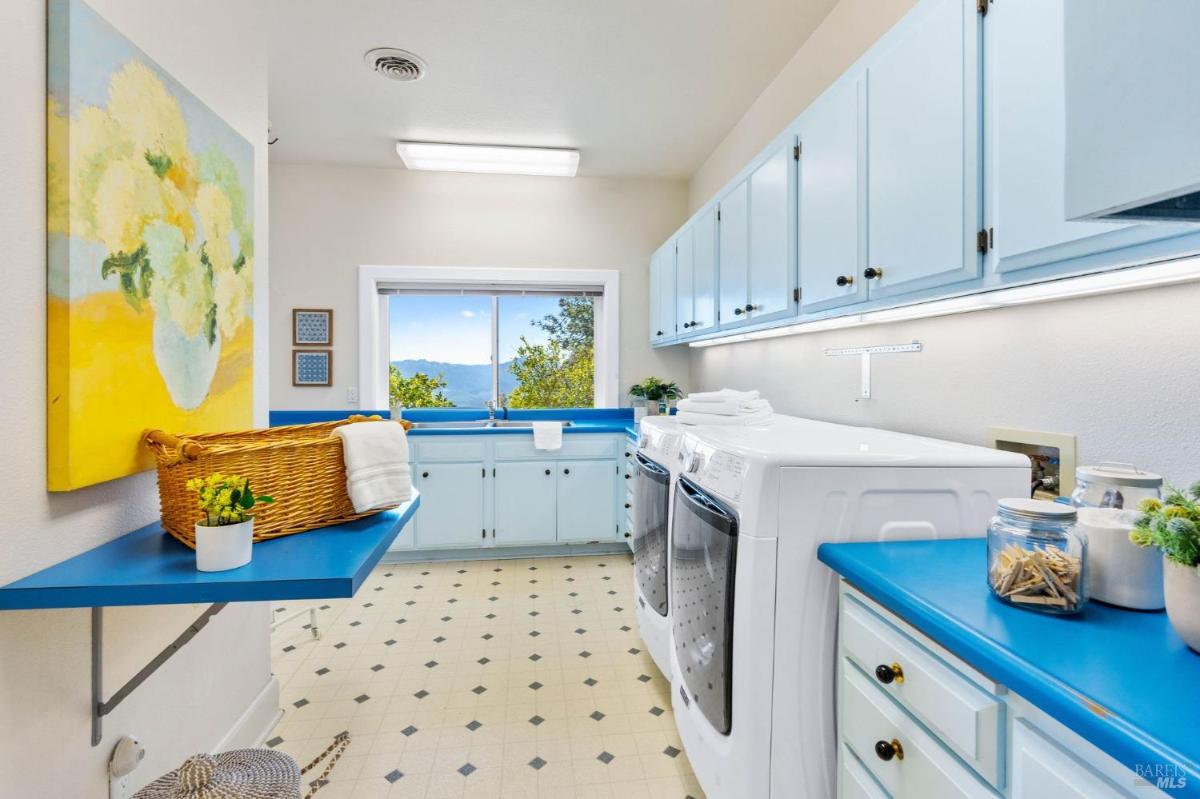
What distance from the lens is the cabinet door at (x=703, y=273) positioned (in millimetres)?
2789

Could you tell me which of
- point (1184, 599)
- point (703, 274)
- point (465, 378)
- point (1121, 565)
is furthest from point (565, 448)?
point (1184, 599)

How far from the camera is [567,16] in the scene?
7.57ft

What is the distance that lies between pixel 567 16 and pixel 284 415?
306 centimetres

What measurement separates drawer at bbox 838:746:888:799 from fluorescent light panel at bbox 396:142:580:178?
341cm

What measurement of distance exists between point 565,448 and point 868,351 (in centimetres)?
209

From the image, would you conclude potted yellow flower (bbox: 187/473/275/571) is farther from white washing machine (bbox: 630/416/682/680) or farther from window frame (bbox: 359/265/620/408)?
window frame (bbox: 359/265/620/408)

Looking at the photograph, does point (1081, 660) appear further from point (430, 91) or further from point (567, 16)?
A: point (430, 91)

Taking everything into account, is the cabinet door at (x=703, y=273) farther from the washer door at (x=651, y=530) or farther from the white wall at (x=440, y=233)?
the white wall at (x=440, y=233)

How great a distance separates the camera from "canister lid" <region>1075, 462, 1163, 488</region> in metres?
0.90

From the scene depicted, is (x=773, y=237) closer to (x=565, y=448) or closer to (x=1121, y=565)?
(x=1121, y=565)

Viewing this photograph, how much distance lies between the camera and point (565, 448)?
364cm

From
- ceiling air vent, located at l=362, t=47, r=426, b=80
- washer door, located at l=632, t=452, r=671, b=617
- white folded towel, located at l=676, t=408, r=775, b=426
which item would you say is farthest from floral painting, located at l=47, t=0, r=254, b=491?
white folded towel, located at l=676, t=408, r=775, b=426

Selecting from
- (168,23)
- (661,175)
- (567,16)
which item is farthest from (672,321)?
(168,23)

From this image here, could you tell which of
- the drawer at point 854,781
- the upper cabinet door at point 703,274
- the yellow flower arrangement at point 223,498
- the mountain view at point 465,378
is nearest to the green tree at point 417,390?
the mountain view at point 465,378
